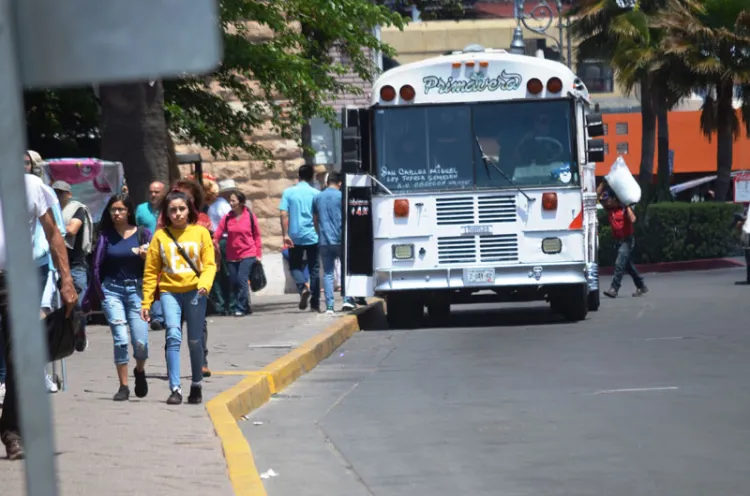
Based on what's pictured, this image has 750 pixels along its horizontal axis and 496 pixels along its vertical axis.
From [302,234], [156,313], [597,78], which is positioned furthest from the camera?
[597,78]

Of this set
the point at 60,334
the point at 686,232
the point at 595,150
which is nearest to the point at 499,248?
the point at 595,150

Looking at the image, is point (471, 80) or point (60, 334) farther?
point (471, 80)

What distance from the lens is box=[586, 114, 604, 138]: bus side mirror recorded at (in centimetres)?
1627

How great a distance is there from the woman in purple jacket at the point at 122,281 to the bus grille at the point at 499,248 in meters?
6.74

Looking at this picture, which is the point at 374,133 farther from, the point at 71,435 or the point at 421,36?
the point at 421,36

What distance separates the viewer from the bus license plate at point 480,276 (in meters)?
16.2

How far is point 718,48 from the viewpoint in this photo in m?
35.5

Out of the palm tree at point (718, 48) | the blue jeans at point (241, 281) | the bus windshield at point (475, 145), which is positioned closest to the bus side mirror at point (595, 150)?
the bus windshield at point (475, 145)

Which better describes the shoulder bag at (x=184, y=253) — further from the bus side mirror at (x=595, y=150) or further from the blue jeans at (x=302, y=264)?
the blue jeans at (x=302, y=264)

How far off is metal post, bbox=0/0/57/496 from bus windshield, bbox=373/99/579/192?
13593 mm

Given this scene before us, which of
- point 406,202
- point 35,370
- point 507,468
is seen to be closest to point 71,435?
point 507,468

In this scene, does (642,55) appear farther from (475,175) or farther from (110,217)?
(110,217)

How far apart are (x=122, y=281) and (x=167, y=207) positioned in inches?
29.9

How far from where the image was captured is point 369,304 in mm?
19469
